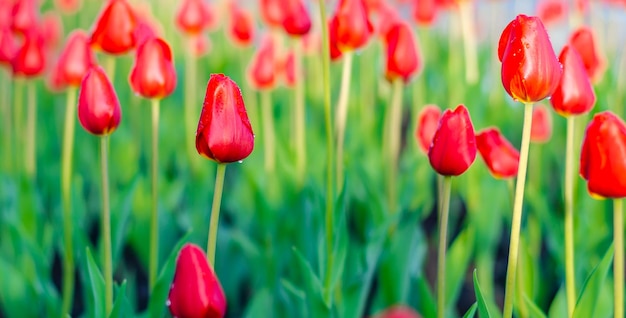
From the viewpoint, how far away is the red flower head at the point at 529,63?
89cm

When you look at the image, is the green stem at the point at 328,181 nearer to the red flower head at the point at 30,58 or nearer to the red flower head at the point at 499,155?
the red flower head at the point at 499,155

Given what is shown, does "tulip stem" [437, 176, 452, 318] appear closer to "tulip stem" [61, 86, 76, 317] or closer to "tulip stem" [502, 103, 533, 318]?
"tulip stem" [502, 103, 533, 318]

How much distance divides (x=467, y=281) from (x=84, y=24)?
2470mm

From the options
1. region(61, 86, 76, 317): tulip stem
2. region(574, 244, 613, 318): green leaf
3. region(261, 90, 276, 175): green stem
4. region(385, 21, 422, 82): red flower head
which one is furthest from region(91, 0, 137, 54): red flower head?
region(574, 244, 613, 318): green leaf

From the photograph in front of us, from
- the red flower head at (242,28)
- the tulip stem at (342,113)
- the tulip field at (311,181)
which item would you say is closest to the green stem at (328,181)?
the tulip field at (311,181)

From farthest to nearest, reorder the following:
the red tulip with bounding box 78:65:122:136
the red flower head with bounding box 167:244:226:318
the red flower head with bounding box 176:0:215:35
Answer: the red flower head with bounding box 176:0:215:35
the red tulip with bounding box 78:65:122:136
the red flower head with bounding box 167:244:226:318

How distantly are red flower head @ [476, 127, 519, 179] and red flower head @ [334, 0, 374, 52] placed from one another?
0.91 ft

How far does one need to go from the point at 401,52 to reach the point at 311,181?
272 millimetres

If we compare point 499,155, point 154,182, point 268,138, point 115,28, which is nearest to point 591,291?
point 499,155

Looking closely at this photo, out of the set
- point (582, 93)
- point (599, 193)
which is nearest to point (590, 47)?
point (582, 93)

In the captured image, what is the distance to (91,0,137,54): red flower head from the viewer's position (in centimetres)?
136

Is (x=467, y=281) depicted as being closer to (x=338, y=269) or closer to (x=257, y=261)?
(x=257, y=261)

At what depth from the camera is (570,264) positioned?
3.70ft

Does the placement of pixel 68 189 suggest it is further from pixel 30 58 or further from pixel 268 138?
pixel 268 138
